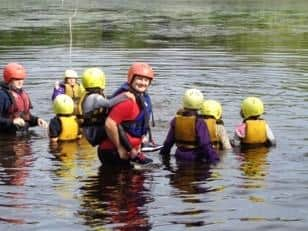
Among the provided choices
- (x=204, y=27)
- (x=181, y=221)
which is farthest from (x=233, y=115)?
(x=204, y=27)

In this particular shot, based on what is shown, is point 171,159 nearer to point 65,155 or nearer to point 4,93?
point 65,155

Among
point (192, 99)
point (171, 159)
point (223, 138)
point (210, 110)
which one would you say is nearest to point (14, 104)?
point (171, 159)

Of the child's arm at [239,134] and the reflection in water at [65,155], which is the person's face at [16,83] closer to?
the reflection in water at [65,155]

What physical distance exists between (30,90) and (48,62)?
6.93 metres

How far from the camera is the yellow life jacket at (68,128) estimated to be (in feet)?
51.4

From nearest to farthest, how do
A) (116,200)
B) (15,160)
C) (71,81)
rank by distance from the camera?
(116,200) → (15,160) → (71,81)

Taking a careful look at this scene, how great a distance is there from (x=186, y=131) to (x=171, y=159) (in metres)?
0.94

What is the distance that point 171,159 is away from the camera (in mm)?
13836

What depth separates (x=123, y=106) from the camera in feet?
38.5

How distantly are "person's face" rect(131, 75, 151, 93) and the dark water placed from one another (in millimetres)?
1448

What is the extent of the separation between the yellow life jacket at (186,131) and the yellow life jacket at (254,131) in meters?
1.84

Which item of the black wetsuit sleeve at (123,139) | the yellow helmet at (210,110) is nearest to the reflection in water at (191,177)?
the black wetsuit sleeve at (123,139)

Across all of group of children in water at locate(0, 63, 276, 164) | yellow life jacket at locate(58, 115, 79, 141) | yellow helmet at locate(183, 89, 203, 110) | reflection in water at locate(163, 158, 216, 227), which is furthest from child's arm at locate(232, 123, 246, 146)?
yellow life jacket at locate(58, 115, 79, 141)

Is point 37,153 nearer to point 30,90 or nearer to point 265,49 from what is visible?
point 30,90
